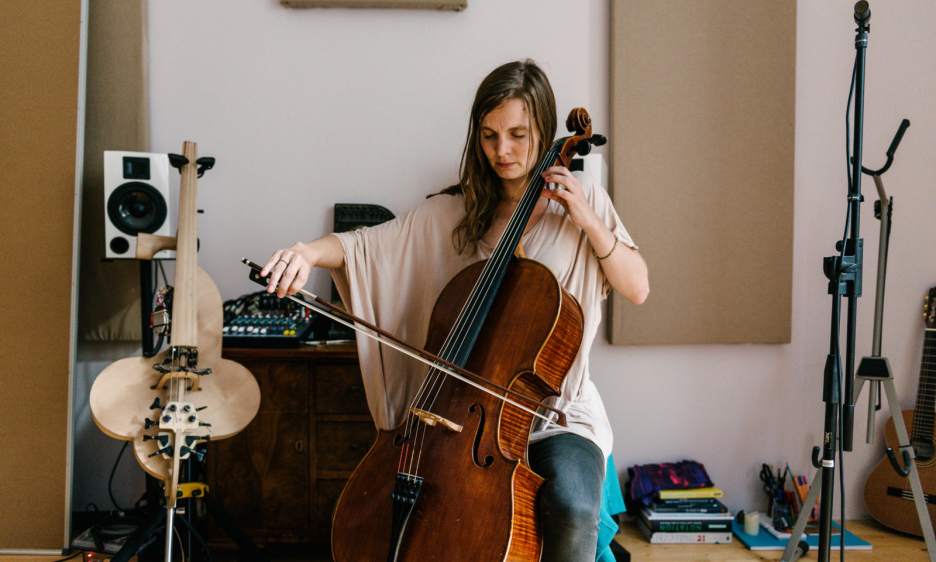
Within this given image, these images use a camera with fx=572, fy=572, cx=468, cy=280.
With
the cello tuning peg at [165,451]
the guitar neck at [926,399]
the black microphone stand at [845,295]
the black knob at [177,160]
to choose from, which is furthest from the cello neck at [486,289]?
the guitar neck at [926,399]

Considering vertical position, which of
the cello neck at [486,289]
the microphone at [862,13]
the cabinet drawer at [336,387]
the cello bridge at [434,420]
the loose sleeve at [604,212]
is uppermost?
the microphone at [862,13]

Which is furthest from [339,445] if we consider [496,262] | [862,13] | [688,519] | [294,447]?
[862,13]

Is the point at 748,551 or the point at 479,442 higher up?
the point at 479,442

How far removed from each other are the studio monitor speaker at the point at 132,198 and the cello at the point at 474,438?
120 centimetres

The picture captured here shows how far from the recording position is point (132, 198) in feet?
6.33

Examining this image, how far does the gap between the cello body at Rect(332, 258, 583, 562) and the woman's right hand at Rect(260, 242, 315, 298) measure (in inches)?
12.6

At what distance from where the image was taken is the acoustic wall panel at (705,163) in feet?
7.36

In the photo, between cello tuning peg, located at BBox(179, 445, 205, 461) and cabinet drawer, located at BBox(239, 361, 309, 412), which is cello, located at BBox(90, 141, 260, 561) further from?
cabinet drawer, located at BBox(239, 361, 309, 412)

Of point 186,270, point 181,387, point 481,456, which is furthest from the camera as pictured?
point 186,270

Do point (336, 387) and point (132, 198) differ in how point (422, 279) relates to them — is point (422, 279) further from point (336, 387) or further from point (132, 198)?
point (132, 198)

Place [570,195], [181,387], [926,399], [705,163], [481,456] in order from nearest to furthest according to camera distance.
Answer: [481,456] < [570,195] < [181,387] < [926,399] < [705,163]

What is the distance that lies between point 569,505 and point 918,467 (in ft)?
6.00

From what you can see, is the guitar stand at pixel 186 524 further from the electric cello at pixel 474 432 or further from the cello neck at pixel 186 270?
the electric cello at pixel 474 432

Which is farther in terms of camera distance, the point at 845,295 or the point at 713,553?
the point at 713,553
